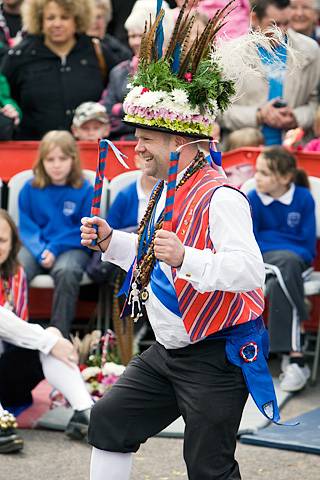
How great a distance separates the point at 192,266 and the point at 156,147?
1.91 ft

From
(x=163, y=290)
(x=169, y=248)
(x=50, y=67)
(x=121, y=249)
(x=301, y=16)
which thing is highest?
(x=301, y=16)

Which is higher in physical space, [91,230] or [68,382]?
[91,230]

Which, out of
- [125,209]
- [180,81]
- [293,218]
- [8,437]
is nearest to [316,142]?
[293,218]

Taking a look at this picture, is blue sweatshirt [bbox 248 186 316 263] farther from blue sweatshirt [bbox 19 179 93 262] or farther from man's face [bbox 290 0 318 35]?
man's face [bbox 290 0 318 35]

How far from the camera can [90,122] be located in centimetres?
831

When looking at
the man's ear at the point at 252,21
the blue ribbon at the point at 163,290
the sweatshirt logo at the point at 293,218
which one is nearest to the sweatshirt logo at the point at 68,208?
the sweatshirt logo at the point at 293,218

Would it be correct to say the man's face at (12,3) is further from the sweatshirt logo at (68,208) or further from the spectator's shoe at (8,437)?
the spectator's shoe at (8,437)

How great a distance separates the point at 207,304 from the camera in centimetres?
409

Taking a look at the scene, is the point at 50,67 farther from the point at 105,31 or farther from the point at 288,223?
the point at 288,223

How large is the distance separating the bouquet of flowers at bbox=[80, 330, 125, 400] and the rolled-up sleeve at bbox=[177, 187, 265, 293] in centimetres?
288

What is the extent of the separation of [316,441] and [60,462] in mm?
1390

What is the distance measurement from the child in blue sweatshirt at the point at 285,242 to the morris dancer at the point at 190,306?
286 cm

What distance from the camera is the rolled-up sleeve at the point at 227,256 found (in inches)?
150

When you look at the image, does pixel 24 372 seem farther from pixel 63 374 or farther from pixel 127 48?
pixel 127 48
